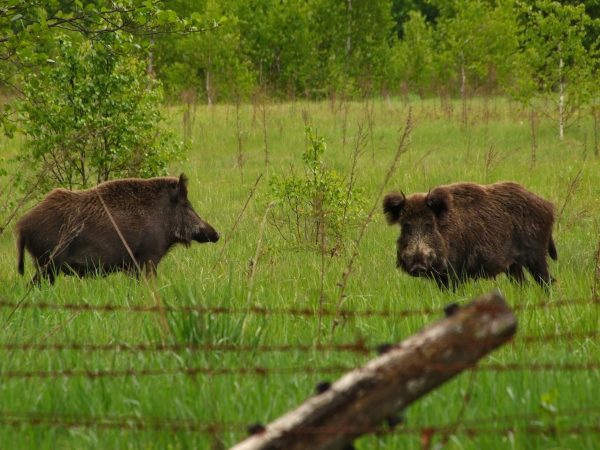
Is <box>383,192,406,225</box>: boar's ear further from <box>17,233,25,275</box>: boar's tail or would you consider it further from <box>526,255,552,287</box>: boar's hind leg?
<box>17,233,25,275</box>: boar's tail

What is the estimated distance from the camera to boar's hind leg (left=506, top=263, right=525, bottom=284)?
9203 millimetres

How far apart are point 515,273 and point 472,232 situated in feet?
2.65

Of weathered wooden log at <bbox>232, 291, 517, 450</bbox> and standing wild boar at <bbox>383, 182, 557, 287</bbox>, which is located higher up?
weathered wooden log at <bbox>232, 291, 517, 450</bbox>

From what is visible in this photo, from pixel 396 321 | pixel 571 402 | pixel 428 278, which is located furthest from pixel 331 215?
pixel 571 402

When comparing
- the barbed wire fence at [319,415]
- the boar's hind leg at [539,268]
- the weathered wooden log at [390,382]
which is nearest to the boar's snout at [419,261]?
the boar's hind leg at [539,268]

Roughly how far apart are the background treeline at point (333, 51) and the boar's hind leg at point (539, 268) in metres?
16.1

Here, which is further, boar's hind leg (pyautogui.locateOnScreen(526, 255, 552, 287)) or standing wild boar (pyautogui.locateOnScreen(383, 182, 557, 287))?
boar's hind leg (pyautogui.locateOnScreen(526, 255, 552, 287))

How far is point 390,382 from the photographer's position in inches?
114

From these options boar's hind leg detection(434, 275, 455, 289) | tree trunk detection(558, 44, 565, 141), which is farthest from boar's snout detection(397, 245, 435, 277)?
tree trunk detection(558, 44, 565, 141)

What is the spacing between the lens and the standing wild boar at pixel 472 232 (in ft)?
27.9

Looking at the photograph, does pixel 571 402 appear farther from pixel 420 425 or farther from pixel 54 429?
pixel 54 429

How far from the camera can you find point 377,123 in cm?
2250

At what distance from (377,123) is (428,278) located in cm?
1424

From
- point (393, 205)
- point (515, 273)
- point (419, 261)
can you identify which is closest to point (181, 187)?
point (393, 205)
